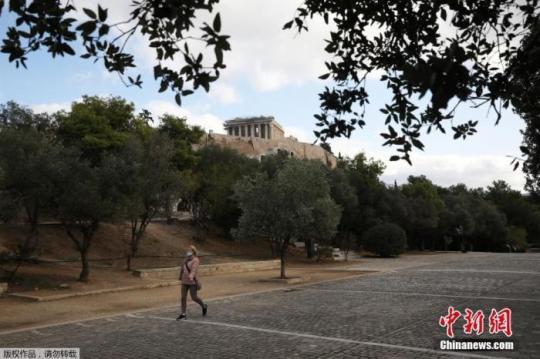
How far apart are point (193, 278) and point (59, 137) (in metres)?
27.1

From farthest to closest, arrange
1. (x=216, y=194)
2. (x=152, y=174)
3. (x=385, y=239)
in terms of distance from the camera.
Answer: (x=216, y=194) → (x=385, y=239) → (x=152, y=174)

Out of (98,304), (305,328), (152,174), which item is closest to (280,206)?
(152,174)

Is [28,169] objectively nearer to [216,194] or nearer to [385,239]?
[216,194]

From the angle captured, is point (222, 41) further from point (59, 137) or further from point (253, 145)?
point (253, 145)

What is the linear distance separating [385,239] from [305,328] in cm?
2968

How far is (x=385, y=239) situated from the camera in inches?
1547

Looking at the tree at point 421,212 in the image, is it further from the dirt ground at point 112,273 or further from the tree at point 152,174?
the tree at point 152,174

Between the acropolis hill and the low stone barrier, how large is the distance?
13659mm

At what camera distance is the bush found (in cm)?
3934

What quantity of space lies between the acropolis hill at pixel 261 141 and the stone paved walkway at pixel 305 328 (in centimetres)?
2695

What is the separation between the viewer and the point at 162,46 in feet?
18.4

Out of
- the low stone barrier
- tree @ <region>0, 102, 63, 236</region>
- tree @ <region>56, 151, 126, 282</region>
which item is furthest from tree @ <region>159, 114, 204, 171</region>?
tree @ <region>56, 151, 126, 282</region>

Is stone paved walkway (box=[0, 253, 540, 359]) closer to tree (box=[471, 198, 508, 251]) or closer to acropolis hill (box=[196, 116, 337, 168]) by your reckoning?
acropolis hill (box=[196, 116, 337, 168])

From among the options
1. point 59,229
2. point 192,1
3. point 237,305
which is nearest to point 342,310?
point 237,305
